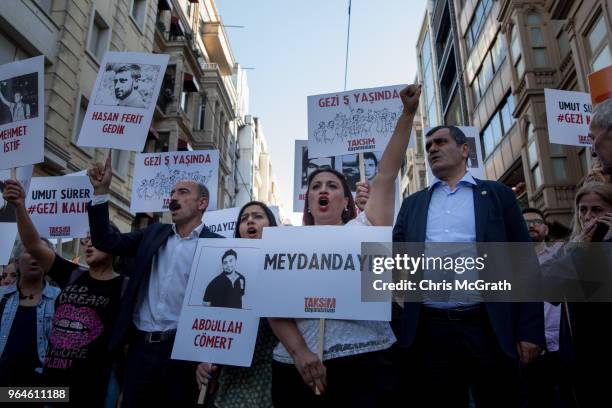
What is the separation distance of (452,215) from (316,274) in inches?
31.3

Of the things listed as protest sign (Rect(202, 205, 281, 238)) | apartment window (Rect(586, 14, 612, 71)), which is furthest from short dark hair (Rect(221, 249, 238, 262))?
apartment window (Rect(586, 14, 612, 71))

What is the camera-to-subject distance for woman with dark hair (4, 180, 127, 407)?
10.7 feet

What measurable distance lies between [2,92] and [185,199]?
232 cm

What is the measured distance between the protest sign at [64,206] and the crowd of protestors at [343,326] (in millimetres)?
1346

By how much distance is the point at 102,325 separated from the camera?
11.2ft

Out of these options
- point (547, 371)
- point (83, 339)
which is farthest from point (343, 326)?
point (547, 371)

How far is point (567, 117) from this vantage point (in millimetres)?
5750

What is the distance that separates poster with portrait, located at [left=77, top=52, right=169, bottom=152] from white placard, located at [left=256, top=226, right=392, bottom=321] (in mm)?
2415

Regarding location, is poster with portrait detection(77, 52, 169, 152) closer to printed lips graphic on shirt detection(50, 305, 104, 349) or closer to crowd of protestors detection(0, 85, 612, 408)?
crowd of protestors detection(0, 85, 612, 408)

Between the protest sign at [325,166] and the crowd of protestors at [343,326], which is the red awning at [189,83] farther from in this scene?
the crowd of protestors at [343,326]

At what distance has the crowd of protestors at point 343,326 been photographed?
2.20m

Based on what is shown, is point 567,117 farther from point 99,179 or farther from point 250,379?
point 99,179

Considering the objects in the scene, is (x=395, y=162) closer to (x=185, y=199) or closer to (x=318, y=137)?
(x=185, y=199)

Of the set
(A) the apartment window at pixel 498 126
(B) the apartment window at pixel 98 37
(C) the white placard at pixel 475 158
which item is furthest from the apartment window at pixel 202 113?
(C) the white placard at pixel 475 158
